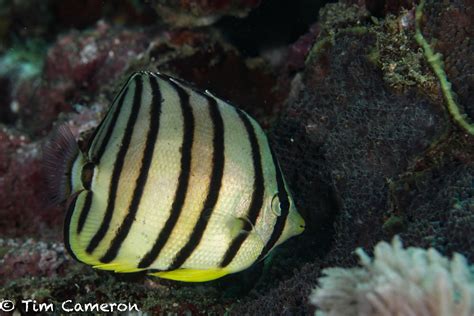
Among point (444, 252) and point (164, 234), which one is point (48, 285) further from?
point (444, 252)

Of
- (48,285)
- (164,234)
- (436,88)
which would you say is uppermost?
(436,88)

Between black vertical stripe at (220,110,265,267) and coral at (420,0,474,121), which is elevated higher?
coral at (420,0,474,121)

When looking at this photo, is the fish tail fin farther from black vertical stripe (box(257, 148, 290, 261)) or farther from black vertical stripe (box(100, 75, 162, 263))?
black vertical stripe (box(257, 148, 290, 261))

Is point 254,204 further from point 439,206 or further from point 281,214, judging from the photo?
point 439,206

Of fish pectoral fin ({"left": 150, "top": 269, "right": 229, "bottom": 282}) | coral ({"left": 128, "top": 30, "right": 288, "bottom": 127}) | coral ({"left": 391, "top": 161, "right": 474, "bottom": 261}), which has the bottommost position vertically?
fish pectoral fin ({"left": 150, "top": 269, "right": 229, "bottom": 282})

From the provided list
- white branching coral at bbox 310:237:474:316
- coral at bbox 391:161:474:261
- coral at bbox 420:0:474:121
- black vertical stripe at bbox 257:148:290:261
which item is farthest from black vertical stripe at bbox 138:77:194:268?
coral at bbox 420:0:474:121

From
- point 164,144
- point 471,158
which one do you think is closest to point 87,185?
point 164,144

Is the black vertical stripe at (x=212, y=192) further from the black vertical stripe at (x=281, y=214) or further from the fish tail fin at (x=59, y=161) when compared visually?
the fish tail fin at (x=59, y=161)

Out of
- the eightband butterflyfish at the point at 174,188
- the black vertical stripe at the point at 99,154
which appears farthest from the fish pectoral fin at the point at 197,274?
the black vertical stripe at the point at 99,154
